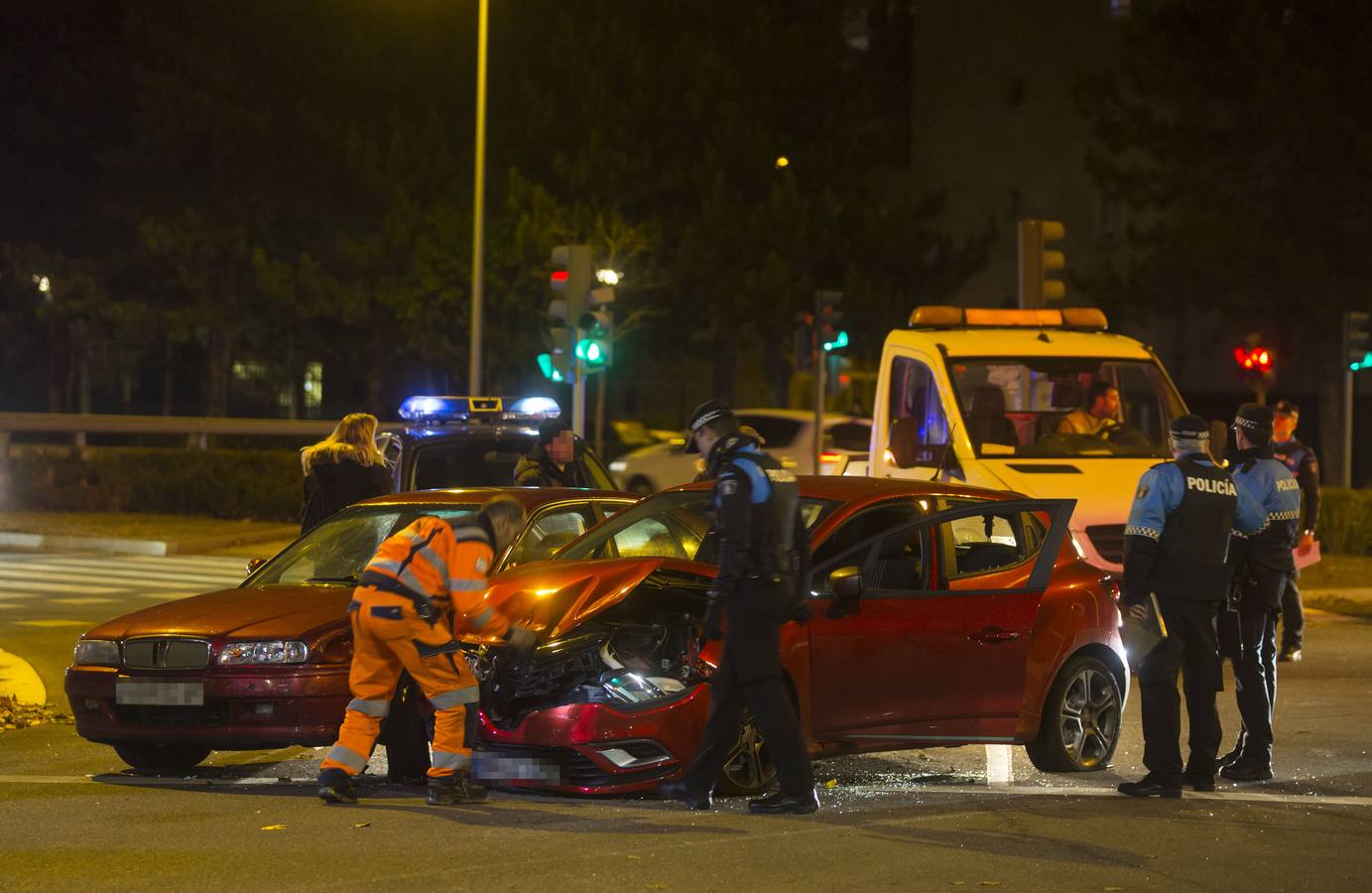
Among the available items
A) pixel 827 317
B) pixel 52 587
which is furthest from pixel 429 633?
pixel 827 317

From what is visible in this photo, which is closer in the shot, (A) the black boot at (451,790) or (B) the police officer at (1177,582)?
(A) the black boot at (451,790)

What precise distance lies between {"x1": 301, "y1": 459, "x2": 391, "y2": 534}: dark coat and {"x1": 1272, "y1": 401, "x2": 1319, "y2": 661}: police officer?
618 cm

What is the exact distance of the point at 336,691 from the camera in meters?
9.06

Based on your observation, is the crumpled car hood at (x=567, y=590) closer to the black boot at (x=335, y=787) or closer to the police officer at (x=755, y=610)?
the police officer at (x=755, y=610)

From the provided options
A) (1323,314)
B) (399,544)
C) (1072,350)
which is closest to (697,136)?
(1323,314)

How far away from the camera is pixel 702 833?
791 cm

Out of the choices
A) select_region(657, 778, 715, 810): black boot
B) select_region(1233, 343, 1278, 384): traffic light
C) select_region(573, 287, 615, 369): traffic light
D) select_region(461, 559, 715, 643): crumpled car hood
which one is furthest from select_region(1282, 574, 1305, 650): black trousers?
select_region(1233, 343, 1278, 384): traffic light

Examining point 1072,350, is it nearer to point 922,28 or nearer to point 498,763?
point 498,763

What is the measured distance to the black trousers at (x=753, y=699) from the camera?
8148 mm

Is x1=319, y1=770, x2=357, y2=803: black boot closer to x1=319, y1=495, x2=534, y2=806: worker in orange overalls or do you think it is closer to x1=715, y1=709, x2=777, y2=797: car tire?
x1=319, y1=495, x2=534, y2=806: worker in orange overalls

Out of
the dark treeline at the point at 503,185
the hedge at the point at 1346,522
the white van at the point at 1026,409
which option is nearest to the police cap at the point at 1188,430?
the white van at the point at 1026,409

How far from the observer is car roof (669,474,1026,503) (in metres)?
9.45

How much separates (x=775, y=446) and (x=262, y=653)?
21.0 m

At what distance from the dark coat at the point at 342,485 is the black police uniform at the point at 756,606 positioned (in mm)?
4773
